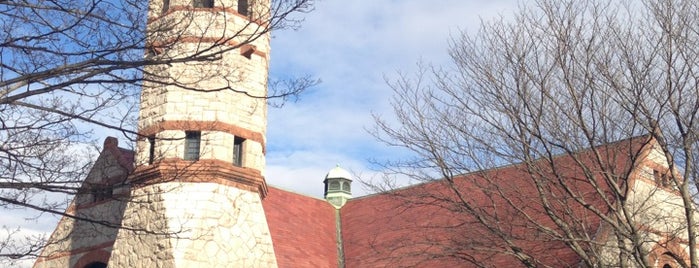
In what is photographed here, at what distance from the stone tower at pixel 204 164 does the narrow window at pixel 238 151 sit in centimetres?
2

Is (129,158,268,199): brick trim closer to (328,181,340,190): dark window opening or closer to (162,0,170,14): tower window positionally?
(162,0,170,14): tower window

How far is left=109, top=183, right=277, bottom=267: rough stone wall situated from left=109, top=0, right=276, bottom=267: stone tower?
18 millimetres

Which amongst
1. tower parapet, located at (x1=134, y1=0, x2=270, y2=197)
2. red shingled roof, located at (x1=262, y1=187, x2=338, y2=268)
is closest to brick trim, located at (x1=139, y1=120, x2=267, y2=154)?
tower parapet, located at (x1=134, y1=0, x2=270, y2=197)

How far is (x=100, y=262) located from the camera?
17141 mm

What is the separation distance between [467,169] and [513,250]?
1671 mm

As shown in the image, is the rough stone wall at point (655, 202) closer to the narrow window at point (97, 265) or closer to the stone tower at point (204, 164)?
the stone tower at point (204, 164)

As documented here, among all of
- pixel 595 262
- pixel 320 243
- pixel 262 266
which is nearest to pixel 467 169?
pixel 595 262

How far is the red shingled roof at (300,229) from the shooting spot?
19359 mm

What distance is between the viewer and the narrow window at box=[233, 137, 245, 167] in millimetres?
15455

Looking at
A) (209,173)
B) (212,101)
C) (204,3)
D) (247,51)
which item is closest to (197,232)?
(209,173)

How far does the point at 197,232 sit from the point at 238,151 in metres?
2.01

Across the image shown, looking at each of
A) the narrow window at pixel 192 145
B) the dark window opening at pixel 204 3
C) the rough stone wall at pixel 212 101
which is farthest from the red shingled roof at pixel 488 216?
the dark window opening at pixel 204 3

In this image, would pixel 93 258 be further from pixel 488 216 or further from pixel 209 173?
pixel 488 216

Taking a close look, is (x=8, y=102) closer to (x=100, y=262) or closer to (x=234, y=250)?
(x=234, y=250)
